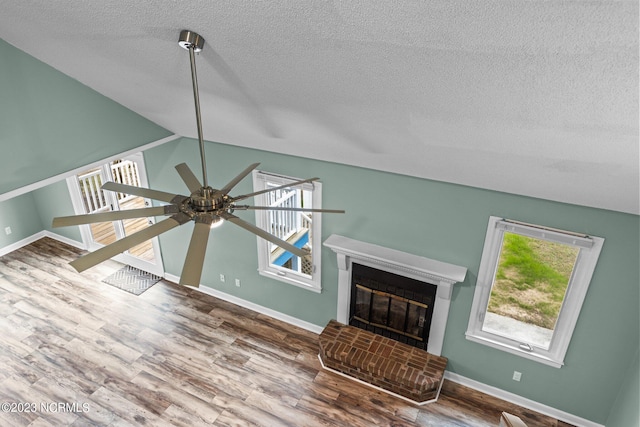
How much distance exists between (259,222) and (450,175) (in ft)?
7.60

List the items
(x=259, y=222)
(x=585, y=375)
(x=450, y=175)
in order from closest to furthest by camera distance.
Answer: (x=450, y=175) → (x=585, y=375) → (x=259, y=222)

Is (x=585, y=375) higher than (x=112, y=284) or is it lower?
higher

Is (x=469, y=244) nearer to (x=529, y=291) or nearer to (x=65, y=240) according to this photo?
(x=529, y=291)

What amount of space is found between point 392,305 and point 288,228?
1879 mm

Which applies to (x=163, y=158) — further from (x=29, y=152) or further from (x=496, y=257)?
(x=496, y=257)

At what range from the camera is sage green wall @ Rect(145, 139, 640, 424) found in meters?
3.37

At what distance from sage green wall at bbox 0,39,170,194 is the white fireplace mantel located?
2.45 metres

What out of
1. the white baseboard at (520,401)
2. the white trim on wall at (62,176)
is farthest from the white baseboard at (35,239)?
the white baseboard at (520,401)

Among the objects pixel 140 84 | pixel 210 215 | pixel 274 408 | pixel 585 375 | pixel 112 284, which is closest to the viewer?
pixel 210 215

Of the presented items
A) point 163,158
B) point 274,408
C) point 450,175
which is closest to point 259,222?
point 163,158

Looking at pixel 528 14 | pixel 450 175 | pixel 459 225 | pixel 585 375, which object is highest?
pixel 528 14

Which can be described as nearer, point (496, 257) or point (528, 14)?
point (528, 14)

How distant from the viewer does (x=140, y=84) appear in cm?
329

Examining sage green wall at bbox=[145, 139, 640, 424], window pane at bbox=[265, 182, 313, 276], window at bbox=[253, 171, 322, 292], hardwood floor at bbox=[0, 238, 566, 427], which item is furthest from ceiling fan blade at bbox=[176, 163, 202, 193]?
hardwood floor at bbox=[0, 238, 566, 427]
